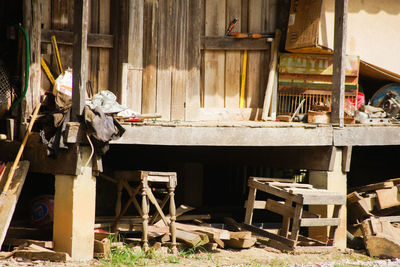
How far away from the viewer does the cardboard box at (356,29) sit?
34.8 feet

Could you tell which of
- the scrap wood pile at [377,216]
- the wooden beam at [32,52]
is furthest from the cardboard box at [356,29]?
the wooden beam at [32,52]

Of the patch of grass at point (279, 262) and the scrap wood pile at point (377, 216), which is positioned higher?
the scrap wood pile at point (377, 216)

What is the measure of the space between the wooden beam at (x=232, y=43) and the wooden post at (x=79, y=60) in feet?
9.25

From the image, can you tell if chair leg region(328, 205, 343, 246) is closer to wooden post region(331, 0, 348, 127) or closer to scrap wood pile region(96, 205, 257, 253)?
scrap wood pile region(96, 205, 257, 253)

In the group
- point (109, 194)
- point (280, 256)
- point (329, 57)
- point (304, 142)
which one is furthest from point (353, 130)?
point (109, 194)

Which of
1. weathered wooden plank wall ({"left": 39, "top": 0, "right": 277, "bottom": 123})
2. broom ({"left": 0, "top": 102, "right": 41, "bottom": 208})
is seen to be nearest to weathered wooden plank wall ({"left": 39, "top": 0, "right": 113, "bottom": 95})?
weathered wooden plank wall ({"left": 39, "top": 0, "right": 277, "bottom": 123})

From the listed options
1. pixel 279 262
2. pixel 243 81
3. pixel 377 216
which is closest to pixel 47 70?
pixel 243 81

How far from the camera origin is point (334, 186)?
10.0m

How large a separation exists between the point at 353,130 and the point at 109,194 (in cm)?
410

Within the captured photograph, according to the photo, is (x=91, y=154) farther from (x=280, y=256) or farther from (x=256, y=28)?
(x=256, y=28)

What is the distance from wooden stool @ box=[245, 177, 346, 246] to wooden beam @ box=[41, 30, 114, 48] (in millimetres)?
3095

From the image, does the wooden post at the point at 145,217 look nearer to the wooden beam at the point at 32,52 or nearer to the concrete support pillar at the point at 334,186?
the wooden beam at the point at 32,52

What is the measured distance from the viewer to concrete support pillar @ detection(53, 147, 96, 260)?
8328mm

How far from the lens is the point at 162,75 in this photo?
1038 centimetres
